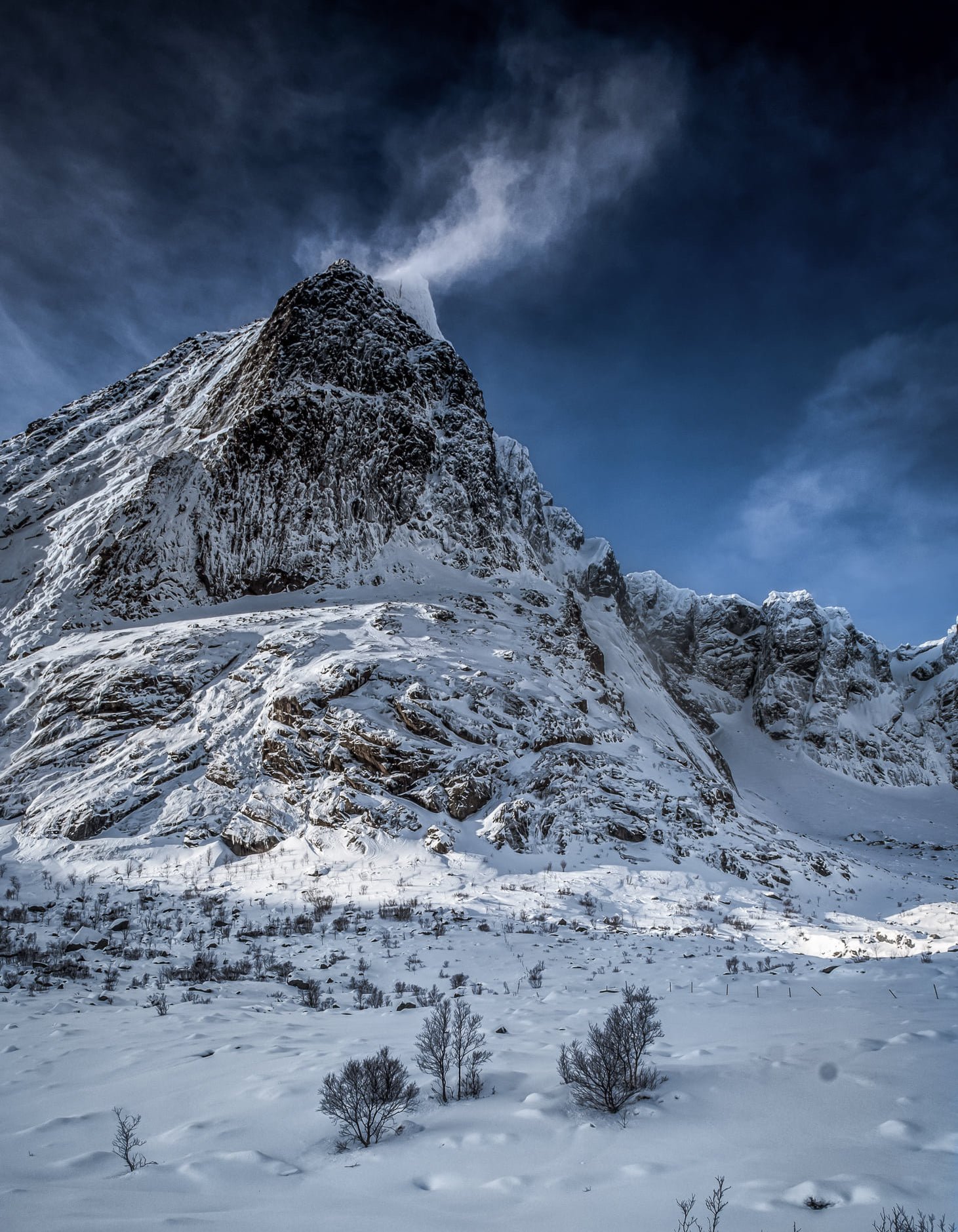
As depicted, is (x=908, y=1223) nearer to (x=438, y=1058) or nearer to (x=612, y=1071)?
(x=612, y=1071)

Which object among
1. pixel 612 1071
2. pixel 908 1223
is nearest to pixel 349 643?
pixel 612 1071

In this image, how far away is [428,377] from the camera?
46062mm

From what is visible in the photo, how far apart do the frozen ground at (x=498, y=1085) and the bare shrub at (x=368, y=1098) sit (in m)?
0.14

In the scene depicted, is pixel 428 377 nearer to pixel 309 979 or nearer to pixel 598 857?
pixel 598 857

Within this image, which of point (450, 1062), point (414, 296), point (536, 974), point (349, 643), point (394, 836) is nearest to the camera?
point (450, 1062)

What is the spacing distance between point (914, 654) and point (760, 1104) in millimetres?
82008

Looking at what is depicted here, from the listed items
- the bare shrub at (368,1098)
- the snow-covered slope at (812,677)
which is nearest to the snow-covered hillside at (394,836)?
the bare shrub at (368,1098)

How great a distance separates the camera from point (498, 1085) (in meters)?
3.83

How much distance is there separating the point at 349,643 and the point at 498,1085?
22.3 meters

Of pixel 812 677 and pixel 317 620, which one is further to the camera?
pixel 812 677

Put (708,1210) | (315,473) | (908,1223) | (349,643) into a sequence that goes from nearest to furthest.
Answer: (908,1223)
(708,1210)
(349,643)
(315,473)

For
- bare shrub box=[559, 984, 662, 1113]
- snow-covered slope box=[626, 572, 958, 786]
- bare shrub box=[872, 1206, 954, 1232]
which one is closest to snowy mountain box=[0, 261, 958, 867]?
snow-covered slope box=[626, 572, 958, 786]

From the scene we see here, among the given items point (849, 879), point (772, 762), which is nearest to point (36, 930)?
point (849, 879)

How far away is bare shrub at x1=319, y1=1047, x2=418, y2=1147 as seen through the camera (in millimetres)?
3189
